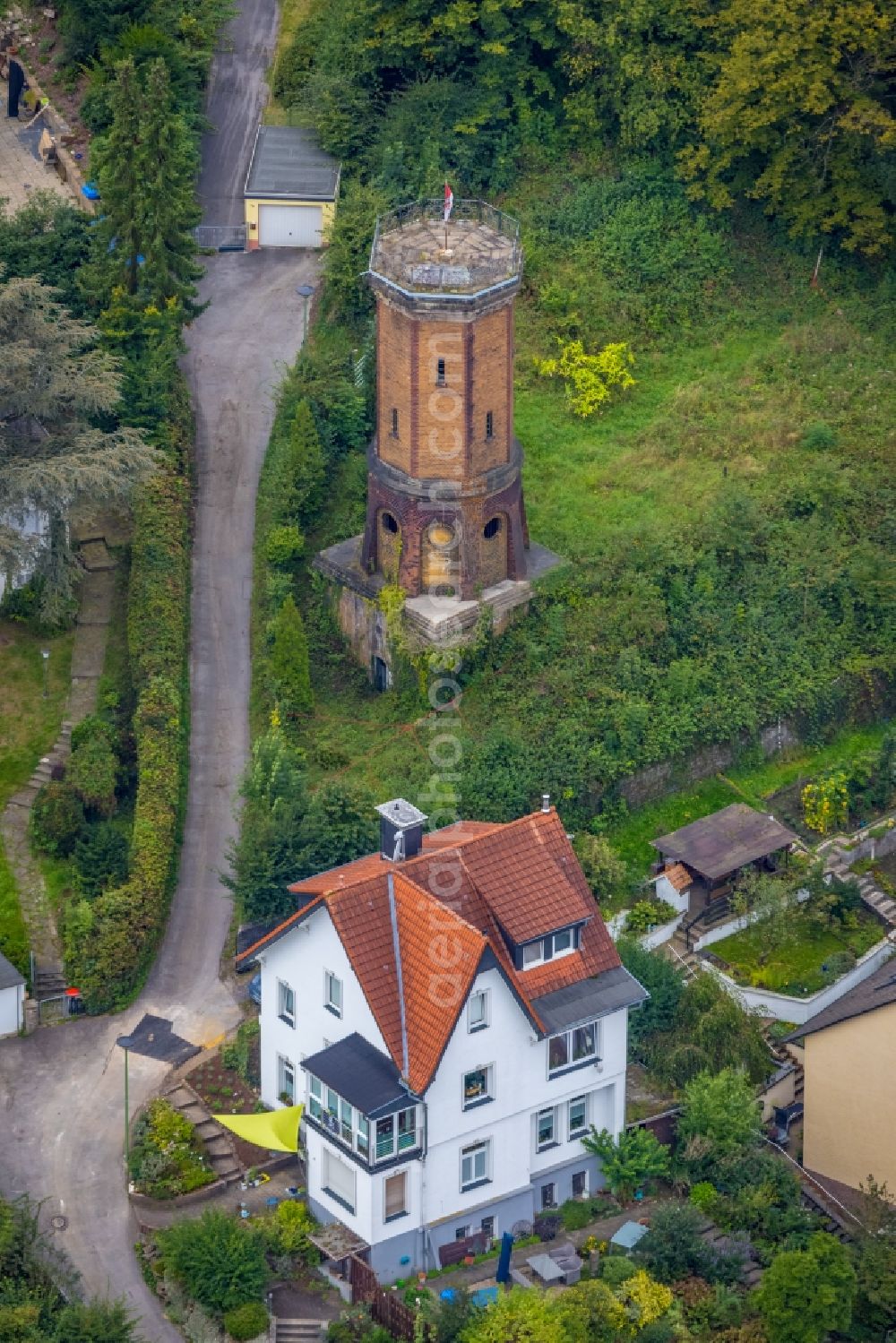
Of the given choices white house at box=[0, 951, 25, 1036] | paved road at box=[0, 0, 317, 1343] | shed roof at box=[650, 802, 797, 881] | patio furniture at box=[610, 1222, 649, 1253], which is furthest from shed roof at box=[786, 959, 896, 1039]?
white house at box=[0, 951, 25, 1036]

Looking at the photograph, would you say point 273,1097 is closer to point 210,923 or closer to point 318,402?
point 210,923

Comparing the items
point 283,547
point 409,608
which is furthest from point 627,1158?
point 283,547

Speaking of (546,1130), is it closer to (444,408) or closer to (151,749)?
(151,749)

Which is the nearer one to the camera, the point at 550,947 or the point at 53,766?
the point at 550,947

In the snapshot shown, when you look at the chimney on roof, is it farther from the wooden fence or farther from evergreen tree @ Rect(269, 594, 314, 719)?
evergreen tree @ Rect(269, 594, 314, 719)

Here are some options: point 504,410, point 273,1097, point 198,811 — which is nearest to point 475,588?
point 504,410
